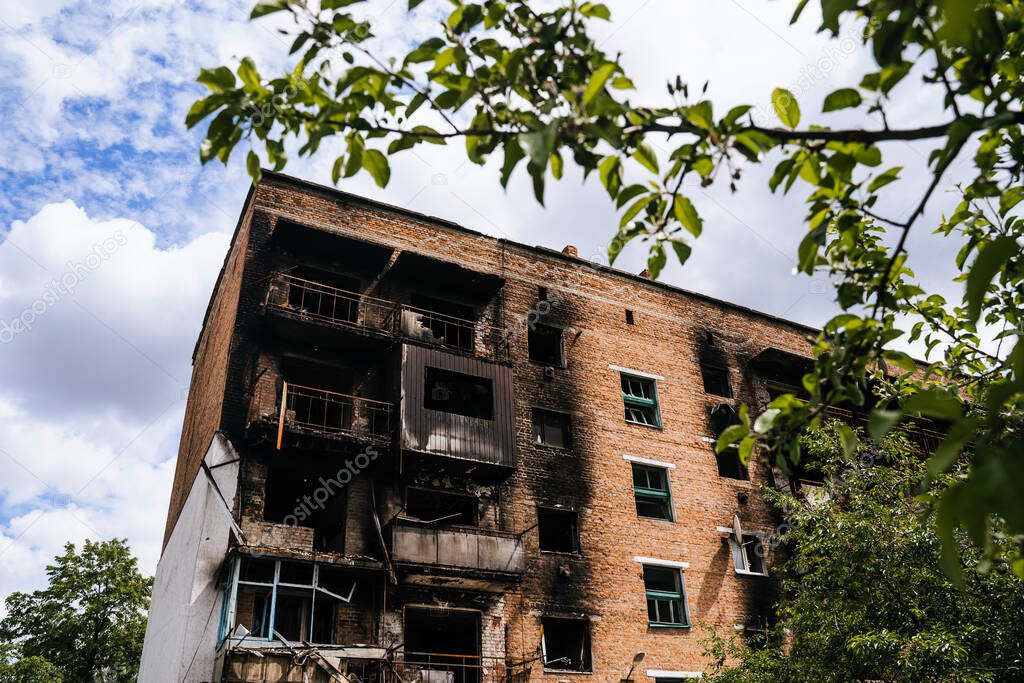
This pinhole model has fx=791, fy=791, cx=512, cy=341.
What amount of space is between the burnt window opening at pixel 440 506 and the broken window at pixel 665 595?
5.75 meters

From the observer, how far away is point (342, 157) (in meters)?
3.52

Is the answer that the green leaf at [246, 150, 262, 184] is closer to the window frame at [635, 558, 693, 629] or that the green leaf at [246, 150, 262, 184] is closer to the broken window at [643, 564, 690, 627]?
the window frame at [635, 558, 693, 629]

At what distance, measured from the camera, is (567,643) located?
21.3 meters

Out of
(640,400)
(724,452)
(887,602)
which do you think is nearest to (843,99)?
(887,602)

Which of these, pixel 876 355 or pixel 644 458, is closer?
pixel 876 355

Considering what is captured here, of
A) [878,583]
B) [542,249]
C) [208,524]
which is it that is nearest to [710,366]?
[542,249]

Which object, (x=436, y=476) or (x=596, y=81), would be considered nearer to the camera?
(x=596, y=81)

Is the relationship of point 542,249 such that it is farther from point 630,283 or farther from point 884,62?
point 884,62

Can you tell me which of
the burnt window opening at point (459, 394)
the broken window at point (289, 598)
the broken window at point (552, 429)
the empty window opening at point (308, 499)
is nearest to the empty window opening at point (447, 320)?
the burnt window opening at point (459, 394)

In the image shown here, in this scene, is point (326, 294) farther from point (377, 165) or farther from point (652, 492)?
point (377, 165)

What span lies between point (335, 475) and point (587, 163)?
1748cm

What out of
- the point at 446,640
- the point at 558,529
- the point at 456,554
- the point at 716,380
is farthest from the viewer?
the point at 716,380

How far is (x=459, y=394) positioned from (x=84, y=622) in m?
25.4

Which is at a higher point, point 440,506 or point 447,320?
point 447,320
